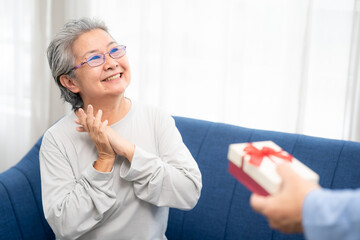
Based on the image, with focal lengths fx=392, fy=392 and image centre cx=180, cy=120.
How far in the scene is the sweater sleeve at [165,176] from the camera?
5.27ft

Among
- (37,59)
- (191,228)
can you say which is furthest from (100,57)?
(37,59)

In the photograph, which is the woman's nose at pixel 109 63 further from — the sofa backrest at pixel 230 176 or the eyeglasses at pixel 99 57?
the sofa backrest at pixel 230 176

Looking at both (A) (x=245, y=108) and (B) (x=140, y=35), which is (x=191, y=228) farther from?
(B) (x=140, y=35)

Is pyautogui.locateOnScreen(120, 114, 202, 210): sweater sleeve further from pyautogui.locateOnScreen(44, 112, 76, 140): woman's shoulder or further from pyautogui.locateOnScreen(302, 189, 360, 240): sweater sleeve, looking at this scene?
pyautogui.locateOnScreen(302, 189, 360, 240): sweater sleeve

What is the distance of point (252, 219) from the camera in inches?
79.1

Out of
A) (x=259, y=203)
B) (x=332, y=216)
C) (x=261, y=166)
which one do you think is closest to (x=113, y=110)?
(x=261, y=166)

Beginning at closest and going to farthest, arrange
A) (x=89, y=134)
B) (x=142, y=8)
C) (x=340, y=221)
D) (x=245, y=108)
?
(x=340, y=221) → (x=89, y=134) → (x=245, y=108) → (x=142, y=8)

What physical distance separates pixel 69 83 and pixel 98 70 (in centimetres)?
19

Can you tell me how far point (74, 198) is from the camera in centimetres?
157

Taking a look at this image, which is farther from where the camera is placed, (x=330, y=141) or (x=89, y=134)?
(x=330, y=141)

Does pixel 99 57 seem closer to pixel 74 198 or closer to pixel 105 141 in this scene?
pixel 105 141

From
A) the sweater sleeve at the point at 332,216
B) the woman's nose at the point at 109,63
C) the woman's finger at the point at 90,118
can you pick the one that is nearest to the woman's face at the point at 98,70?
the woman's nose at the point at 109,63

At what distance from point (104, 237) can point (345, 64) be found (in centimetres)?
161

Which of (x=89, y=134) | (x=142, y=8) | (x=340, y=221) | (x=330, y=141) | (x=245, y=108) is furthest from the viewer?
(x=142, y=8)
